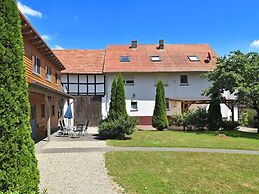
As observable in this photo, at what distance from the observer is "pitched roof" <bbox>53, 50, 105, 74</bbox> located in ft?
97.7

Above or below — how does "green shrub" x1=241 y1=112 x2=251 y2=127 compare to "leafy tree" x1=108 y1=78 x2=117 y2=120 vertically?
below

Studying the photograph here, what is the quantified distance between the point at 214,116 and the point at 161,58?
11.5m

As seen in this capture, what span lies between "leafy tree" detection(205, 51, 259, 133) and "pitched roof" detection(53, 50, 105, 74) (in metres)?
13.1

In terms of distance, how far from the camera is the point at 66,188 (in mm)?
6570

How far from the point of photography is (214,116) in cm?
2219

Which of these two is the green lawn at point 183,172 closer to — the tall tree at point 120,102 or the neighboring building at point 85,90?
the tall tree at point 120,102

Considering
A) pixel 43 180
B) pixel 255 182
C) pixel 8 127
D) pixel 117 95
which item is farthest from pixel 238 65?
pixel 8 127

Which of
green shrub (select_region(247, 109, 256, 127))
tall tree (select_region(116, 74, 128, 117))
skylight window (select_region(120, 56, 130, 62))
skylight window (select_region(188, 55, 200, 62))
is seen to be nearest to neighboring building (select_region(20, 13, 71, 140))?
tall tree (select_region(116, 74, 128, 117))

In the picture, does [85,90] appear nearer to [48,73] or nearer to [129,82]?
[129,82]

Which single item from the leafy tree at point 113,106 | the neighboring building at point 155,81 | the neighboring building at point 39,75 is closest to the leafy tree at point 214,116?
the neighboring building at point 155,81

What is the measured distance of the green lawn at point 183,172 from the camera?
681 centimetres

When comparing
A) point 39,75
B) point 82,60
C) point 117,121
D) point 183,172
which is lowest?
point 183,172

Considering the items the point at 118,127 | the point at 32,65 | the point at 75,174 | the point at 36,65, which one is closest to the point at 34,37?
the point at 32,65

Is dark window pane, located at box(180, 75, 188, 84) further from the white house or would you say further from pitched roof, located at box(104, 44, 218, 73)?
pitched roof, located at box(104, 44, 218, 73)
